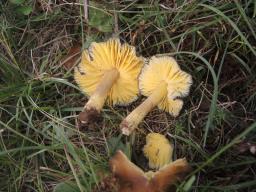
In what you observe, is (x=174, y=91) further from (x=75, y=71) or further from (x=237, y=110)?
(x=75, y=71)

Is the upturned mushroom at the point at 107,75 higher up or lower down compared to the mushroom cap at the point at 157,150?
higher up

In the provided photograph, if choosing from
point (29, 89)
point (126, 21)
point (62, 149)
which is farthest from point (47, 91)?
point (126, 21)

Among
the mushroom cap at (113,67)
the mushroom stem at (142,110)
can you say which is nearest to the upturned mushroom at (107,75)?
the mushroom cap at (113,67)

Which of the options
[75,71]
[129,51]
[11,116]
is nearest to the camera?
[129,51]

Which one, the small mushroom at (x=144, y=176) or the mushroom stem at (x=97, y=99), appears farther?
the mushroom stem at (x=97, y=99)

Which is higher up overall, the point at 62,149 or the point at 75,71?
the point at 75,71

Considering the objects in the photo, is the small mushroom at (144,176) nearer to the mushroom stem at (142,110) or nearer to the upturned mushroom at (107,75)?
the mushroom stem at (142,110)

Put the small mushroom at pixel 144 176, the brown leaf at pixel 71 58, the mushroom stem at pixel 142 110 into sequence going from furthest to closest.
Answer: the brown leaf at pixel 71 58
the mushroom stem at pixel 142 110
the small mushroom at pixel 144 176
